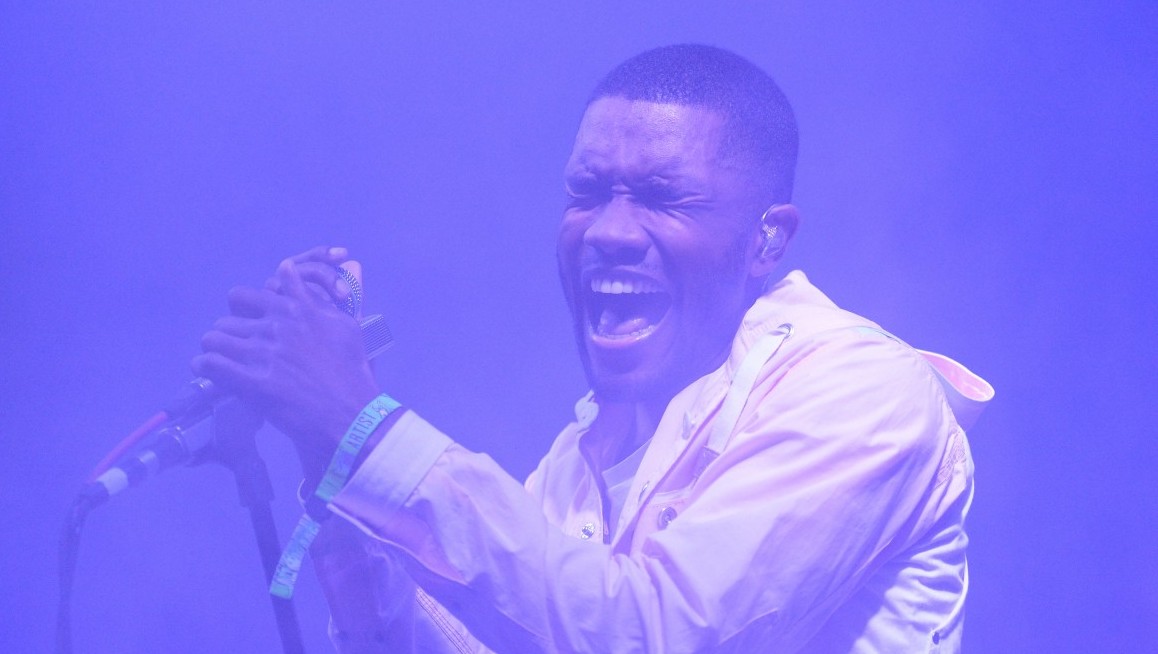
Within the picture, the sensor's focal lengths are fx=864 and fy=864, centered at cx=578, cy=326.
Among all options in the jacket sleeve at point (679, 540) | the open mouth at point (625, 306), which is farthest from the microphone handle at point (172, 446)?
the open mouth at point (625, 306)

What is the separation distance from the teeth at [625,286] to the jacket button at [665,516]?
1.48 ft

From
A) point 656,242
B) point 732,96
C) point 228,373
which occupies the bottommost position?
point 228,373

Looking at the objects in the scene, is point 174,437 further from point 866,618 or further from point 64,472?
point 64,472

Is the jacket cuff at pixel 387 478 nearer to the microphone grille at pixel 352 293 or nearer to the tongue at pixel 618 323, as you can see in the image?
the microphone grille at pixel 352 293

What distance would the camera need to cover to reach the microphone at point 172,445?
41.4 inches

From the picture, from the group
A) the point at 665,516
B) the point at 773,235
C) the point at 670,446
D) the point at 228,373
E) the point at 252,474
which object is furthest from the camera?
the point at 773,235

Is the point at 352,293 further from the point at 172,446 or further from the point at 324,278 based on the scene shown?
the point at 172,446

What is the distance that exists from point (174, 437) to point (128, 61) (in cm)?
137

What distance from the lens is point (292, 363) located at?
1.04 metres

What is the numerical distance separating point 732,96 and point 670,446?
654mm

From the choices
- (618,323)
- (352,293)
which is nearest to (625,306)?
(618,323)

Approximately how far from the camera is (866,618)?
123 cm

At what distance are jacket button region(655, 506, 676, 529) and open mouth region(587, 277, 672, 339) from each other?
399 millimetres

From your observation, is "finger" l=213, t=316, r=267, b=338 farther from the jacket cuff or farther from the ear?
the ear
